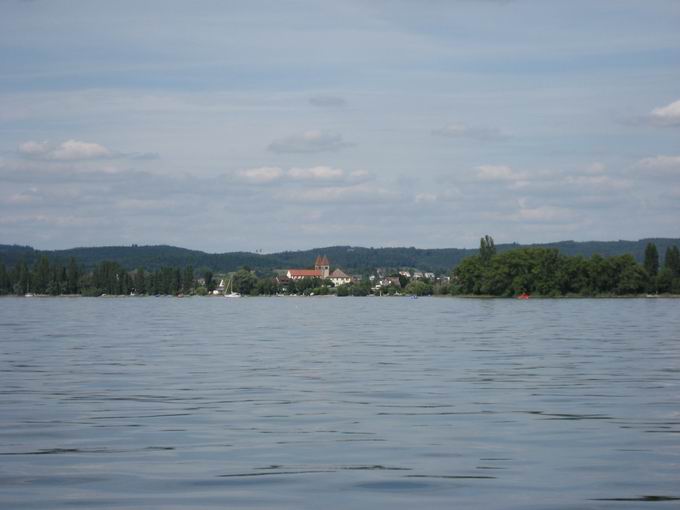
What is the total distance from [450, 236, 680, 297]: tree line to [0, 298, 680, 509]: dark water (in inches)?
5219

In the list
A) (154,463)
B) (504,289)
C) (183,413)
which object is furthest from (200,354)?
(504,289)

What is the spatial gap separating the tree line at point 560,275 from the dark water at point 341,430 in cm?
13257

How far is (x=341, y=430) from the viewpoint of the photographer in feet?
61.0

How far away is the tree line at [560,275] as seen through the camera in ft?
548

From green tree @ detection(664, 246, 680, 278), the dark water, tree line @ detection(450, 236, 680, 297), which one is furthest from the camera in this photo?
green tree @ detection(664, 246, 680, 278)

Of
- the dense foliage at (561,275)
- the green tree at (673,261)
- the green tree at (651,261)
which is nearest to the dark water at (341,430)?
the dense foliage at (561,275)

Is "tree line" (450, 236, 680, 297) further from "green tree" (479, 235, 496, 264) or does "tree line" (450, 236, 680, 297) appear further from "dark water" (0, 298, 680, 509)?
"dark water" (0, 298, 680, 509)

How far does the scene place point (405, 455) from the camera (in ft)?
52.1

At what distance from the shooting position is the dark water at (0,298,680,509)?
43.5ft

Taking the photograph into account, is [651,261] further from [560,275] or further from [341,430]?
[341,430]

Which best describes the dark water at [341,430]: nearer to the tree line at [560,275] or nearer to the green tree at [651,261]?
the tree line at [560,275]

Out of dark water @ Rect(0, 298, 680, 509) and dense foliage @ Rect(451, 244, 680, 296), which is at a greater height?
dense foliage @ Rect(451, 244, 680, 296)

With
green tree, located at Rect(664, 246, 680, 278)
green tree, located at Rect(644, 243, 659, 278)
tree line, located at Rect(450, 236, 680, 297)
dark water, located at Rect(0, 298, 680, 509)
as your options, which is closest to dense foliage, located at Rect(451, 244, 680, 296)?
tree line, located at Rect(450, 236, 680, 297)

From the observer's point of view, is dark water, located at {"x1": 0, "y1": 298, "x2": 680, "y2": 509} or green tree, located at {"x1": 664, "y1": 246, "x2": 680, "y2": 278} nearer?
dark water, located at {"x1": 0, "y1": 298, "x2": 680, "y2": 509}
